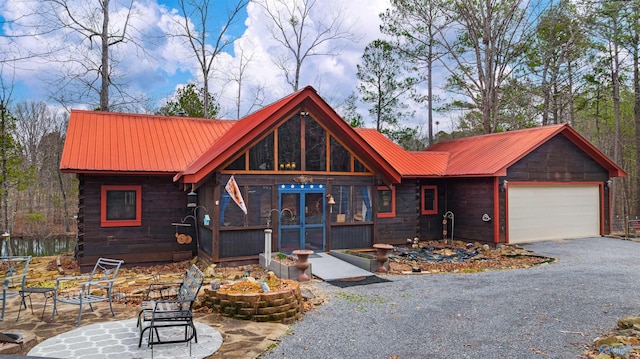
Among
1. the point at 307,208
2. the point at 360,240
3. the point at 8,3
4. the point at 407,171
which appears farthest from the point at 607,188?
the point at 8,3

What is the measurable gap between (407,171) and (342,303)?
823 centimetres

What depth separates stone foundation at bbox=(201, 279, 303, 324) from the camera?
22.1 feet

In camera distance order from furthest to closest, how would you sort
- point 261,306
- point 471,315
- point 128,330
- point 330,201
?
1. point 330,201
2. point 471,315
3. point 261,306
4. point 128,330

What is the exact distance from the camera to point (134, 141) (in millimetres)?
13227

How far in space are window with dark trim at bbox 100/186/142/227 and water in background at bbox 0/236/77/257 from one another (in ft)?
38.8

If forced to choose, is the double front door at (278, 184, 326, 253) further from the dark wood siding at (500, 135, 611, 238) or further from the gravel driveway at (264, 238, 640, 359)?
the dark wood siding at (500, 135, 611, 238)

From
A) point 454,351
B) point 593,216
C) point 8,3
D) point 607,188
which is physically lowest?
point 454,351

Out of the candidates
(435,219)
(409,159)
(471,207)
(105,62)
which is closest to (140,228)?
(409,159)

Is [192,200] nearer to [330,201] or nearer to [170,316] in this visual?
[330,201]

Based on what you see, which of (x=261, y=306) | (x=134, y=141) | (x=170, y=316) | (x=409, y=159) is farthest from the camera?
(x=409, y=159)

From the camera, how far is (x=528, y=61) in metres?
23.2

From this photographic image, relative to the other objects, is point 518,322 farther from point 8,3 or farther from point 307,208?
point 8,3

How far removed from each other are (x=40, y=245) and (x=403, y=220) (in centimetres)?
2048

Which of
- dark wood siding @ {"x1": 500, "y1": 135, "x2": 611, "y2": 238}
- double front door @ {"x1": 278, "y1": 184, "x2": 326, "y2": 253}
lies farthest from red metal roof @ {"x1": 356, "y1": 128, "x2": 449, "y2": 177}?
double front door @ {"x1": 278, "y1": 184, "x2": 326, "y2": 253}
